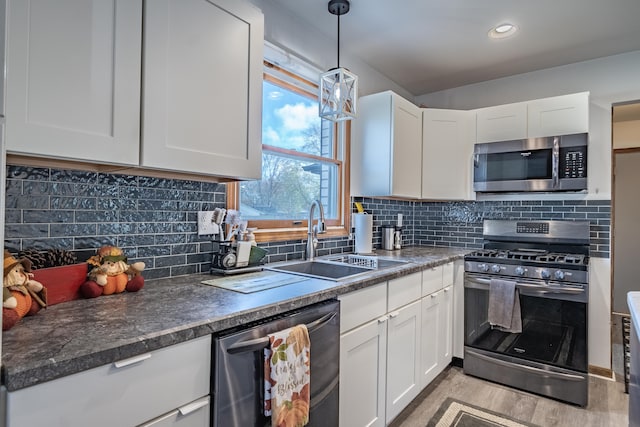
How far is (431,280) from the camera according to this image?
2.40 m

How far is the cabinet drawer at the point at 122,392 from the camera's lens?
0.73 m

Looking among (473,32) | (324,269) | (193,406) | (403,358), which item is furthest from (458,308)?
(193,406)

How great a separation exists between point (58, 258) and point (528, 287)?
8.85 feet

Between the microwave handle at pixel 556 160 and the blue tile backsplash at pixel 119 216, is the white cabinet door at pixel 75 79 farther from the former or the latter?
the microwave handle at pixel 556 160

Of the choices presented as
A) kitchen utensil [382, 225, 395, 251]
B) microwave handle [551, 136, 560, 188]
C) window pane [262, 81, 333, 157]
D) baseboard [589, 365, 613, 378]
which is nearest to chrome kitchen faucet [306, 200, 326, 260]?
window pane [262, 81, 333, 157]

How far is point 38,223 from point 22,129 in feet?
1.38

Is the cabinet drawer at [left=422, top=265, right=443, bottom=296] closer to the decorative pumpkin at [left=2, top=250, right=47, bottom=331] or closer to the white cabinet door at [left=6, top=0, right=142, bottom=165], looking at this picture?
the white cabinet door at [left=6, top=0, right=142, bottom=165]

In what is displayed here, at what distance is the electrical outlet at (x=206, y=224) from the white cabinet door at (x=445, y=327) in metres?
1.63

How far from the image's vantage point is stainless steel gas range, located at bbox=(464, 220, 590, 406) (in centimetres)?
235

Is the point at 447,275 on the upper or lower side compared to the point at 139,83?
lower

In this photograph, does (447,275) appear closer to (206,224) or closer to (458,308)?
(458,308)

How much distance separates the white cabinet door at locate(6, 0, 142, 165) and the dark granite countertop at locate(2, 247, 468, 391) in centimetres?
48

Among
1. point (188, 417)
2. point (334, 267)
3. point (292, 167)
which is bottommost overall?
point (188, 417)

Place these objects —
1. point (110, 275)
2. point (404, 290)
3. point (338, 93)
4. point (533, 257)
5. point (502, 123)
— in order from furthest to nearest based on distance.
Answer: point (502, 123) → point (533, 257) → point (404, 290) → point (338, 93) → point (110, 275)
